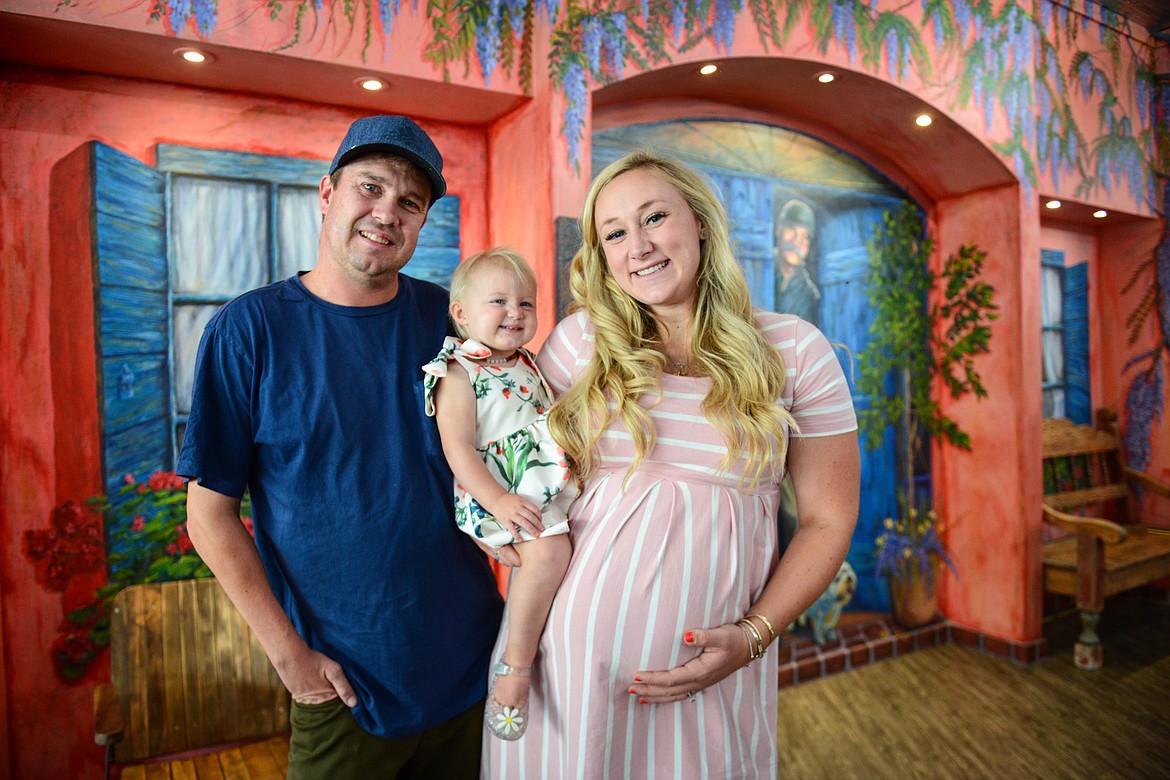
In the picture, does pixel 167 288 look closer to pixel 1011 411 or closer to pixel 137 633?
pixel 137 633

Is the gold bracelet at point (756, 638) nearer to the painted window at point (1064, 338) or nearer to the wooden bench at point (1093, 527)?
the wooden bench at point (1093, 527)

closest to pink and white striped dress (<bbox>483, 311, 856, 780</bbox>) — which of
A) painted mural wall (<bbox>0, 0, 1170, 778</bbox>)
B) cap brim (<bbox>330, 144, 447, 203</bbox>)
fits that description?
cap brim (<bbox>330, 144, 447, 203</bbox>)

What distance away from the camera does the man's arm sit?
1.28 metres

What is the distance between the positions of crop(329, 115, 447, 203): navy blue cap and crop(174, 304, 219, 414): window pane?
51.0 inches

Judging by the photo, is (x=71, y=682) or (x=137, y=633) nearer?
(x=137, y=633)

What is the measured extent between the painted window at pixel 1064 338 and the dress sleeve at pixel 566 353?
412 cm

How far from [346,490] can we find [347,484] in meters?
0.01

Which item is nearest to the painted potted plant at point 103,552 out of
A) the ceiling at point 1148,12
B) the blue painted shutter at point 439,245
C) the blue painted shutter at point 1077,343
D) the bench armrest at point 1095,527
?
the blue painted shutter at point 439,245

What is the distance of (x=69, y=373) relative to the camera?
2.23 metres

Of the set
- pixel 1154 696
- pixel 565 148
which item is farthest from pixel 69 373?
pixel 1154 696

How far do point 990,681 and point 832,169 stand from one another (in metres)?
2.63

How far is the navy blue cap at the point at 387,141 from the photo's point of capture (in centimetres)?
133

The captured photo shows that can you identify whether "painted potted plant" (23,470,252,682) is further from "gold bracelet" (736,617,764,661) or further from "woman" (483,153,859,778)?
"gold bracelet" (736,617,764,661)

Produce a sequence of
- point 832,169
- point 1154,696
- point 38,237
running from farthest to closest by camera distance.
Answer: point 832,169 → point 1154,696 → point 38,237
